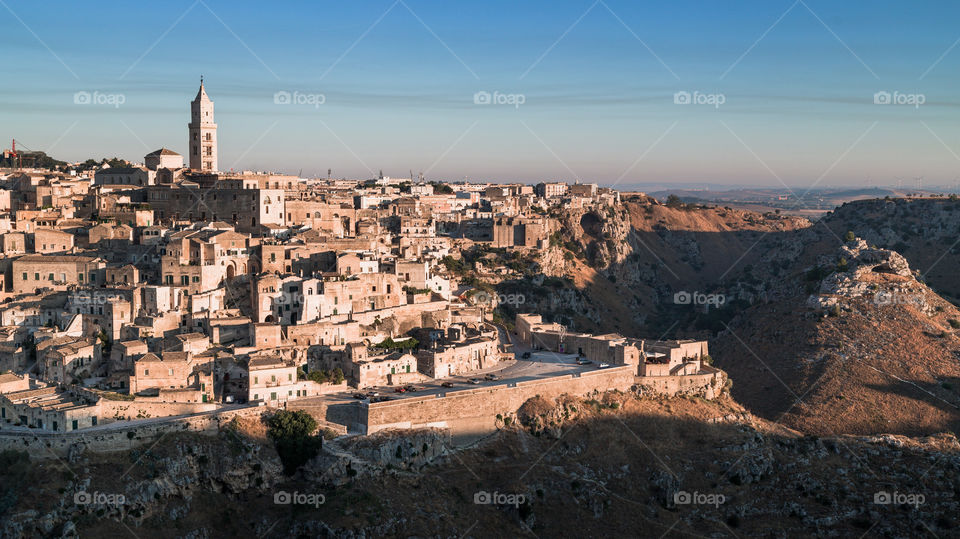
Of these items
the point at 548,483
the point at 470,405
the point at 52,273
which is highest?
the point at 52,273

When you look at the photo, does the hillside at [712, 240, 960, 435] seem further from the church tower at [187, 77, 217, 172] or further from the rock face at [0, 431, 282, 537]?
the church tower at [187, 77, 217, 172]

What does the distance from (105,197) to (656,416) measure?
35.2m

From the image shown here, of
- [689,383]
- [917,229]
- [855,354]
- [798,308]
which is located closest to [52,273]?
[689,383]

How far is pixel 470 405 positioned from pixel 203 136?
1358 inches

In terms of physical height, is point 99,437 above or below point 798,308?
below

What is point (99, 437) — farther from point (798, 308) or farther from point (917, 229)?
point (917, 229)

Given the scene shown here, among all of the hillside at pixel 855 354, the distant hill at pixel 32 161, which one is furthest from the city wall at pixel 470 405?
the distant hill at pixel 32 161

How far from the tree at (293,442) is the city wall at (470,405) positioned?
7.95ft

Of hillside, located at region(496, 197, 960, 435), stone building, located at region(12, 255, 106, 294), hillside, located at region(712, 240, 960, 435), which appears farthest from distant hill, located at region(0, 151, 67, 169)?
hillside, located at region(712, 240, 960, 435)

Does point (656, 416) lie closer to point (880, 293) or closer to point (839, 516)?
point (839, 516)

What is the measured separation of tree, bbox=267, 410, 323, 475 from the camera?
127ft

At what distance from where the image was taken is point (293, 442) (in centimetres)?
3872

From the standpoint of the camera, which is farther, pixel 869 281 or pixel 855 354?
pixel 869 281

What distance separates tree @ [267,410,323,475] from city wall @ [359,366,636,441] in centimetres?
242
